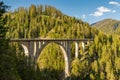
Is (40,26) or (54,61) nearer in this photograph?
(54,61)

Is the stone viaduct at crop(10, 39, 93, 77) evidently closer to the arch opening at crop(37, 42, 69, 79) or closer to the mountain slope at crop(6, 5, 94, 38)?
the arch opening at crop(37, 42, 69, 79)

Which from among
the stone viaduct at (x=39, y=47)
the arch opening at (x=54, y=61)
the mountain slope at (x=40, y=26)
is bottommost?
the arch opening at (x=54, y=61)

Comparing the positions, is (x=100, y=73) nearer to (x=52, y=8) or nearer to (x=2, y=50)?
(x=2, y=50)

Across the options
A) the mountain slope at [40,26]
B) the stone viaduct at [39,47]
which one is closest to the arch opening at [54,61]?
the stone viaduct at [39,47]

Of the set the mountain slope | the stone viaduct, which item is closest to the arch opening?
the stone viaduct

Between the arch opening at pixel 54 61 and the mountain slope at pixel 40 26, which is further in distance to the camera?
the mountain slope at pixel 40 26

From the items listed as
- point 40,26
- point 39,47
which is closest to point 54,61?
point 39,47

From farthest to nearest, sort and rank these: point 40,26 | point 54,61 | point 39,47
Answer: point 40,26, point 54,61, point 39,47

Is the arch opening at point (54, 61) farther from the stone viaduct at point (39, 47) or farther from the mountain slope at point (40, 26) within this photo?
the mountain slope at point (40, 26)

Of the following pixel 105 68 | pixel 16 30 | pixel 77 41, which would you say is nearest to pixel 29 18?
pixel 16 30

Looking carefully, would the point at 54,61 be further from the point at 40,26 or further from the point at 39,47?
the point at 40,26

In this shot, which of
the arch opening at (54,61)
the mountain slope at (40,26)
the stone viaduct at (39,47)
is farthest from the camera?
the mountain slope at (40,26)

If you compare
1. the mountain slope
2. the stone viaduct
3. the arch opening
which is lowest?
the arch opening

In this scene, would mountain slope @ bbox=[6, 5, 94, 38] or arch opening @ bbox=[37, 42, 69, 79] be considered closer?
arch opening @ bbox=[37, 42, 69, 79]
